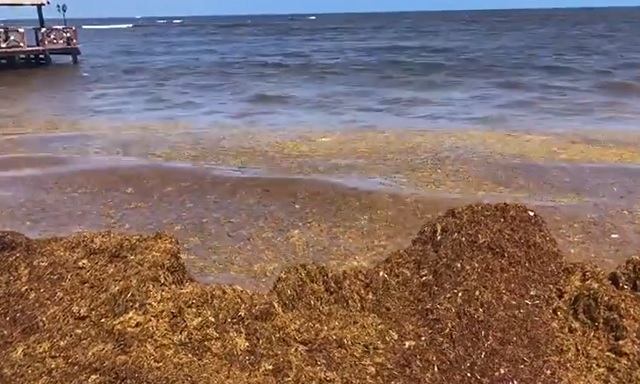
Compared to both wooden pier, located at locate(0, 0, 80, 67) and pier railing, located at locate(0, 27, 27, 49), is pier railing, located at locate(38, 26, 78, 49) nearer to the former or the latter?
wooden pier, located at locate(0, 0, 80, 67)

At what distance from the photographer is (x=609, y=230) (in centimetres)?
684

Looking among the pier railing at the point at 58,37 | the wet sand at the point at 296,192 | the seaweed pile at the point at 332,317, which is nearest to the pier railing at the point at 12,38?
the pier railing at the point at 58,37

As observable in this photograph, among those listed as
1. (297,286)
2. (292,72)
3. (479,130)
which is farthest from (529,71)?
(297,286)

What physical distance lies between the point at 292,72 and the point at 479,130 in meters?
16.9

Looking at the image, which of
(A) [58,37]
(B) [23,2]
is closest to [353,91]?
(B) [23,2]

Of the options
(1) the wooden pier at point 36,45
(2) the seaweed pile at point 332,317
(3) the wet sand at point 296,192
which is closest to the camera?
(2) the seaweed pile at point 332,317

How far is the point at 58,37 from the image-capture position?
3281 centimetres

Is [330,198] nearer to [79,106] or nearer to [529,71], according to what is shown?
[79,106]

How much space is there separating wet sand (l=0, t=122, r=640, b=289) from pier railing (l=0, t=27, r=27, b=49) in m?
18.4

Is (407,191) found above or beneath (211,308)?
beneath

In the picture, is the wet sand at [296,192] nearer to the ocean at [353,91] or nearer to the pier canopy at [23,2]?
the ocean at [353,91]

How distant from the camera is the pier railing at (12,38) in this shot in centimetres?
2861

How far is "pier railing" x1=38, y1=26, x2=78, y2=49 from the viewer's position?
31.6 meters

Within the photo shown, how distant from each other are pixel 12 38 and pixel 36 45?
195cm
